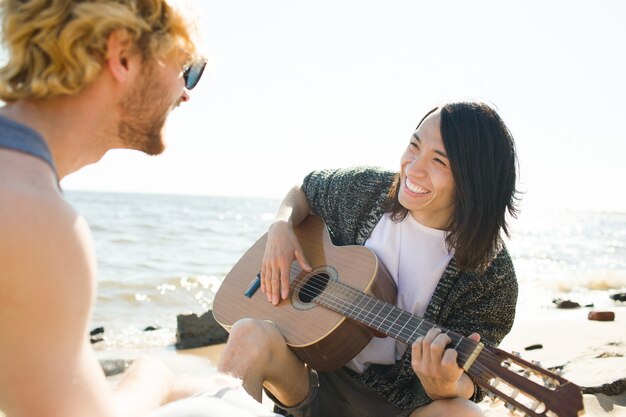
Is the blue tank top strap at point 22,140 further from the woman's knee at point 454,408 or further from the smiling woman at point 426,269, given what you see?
the woman's knee at point 454,408

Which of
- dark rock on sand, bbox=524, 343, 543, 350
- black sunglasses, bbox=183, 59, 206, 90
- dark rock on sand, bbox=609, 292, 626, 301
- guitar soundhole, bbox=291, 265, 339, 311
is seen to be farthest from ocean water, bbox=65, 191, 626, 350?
dark rock on sand, bbox=524, 343, 543, 350

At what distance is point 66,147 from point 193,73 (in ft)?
1.85

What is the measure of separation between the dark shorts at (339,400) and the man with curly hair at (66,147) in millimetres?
1308

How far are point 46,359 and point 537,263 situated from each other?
17767mm

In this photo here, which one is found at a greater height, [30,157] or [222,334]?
[30,157]

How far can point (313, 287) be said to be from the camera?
3172mm

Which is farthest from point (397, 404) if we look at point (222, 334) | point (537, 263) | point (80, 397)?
point (537, 263)

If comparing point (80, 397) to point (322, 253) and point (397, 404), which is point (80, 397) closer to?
point (397, 404)

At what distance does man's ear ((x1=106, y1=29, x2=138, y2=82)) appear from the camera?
1697 mm

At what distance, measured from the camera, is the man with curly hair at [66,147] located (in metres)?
1.28

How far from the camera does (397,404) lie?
2889mm

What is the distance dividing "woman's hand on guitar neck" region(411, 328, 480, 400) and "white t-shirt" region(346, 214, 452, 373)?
0.47 metres

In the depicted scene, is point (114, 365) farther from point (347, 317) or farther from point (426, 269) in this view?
point (426, 269)

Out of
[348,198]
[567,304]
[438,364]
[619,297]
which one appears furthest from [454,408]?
[619,297]
